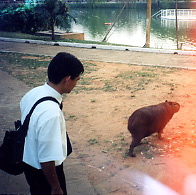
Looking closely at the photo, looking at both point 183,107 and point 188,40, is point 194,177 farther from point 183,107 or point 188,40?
point 188,40

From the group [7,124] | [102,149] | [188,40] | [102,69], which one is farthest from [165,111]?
[188,40]

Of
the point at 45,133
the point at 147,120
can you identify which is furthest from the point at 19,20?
the point at 45,133

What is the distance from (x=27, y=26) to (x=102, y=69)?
13.9 metres

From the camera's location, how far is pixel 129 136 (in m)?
5.30

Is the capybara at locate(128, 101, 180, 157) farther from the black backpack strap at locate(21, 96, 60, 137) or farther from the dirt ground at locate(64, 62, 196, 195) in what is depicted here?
the black backpack strap at locate(21, 96, 60, 137)

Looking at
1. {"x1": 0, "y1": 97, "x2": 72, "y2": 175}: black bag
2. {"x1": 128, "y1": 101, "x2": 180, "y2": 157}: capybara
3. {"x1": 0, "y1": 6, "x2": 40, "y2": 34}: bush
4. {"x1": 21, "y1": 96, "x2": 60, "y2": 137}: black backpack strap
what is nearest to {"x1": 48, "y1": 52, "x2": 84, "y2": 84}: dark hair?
{"x1": 21, "y1": 96, "x2": 60, "y2": 137}: black backpack strap

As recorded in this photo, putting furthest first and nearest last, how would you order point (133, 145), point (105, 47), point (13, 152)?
point (105, 47)
point (133, 145)
point (13, 152)

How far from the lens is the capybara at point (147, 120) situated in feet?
14.8

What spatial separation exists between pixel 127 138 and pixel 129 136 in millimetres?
85

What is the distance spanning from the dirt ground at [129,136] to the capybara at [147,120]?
27 cm

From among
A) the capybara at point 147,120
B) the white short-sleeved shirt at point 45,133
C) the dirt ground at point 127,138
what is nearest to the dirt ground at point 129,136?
the dirt ground at point 127,138

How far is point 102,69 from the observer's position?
1031 centimetres

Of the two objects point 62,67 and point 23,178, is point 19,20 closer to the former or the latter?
point 23,178

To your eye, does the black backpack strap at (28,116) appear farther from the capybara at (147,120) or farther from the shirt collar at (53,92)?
the capybara at (147,120)
